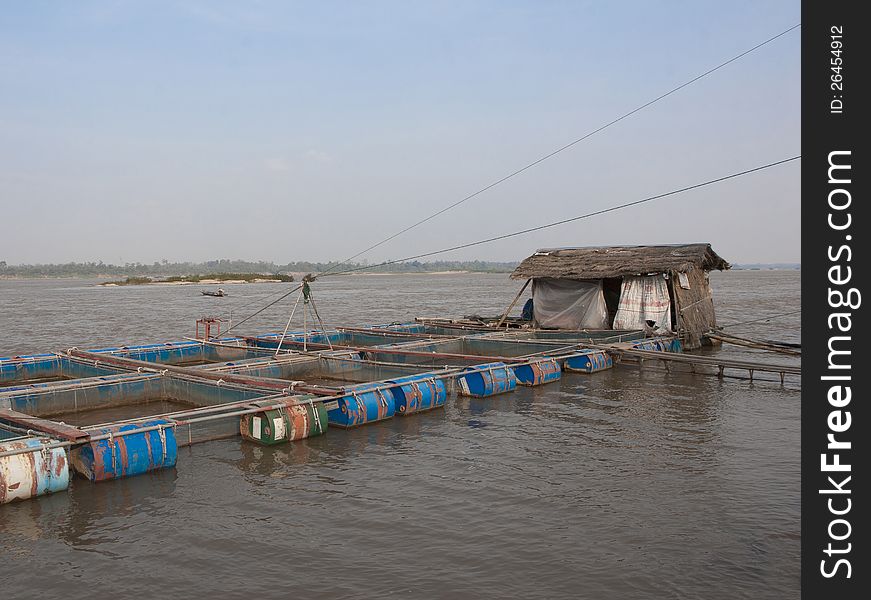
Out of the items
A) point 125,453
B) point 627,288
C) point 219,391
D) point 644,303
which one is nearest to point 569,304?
point 627,288

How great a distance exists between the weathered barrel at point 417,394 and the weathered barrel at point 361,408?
→ 433 mm

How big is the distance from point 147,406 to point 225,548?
7.17 m

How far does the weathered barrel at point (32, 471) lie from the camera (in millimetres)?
7832

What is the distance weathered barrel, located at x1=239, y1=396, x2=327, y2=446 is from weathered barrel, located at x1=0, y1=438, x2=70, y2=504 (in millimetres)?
2822

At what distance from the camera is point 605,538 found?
716 cm

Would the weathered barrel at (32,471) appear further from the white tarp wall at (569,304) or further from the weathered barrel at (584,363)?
the white tarp wall at (569,304)

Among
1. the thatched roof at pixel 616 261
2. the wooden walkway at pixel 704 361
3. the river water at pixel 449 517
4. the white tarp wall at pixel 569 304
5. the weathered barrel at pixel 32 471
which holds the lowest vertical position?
the river water at pixel 449 517

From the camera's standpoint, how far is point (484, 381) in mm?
14273

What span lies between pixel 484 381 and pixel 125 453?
7468mm

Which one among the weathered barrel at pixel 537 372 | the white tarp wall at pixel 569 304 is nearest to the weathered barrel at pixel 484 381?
the weathered barrel at pixel 537 372

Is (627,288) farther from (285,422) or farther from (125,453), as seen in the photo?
(125,453)

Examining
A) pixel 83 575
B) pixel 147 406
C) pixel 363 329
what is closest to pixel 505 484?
pixel 83 575

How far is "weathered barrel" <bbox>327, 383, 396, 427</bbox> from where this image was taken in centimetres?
1159
